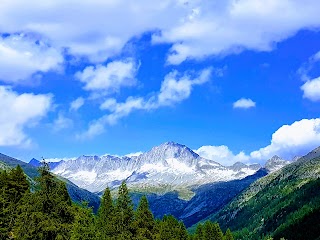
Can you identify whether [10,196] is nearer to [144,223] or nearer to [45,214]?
[45,214]

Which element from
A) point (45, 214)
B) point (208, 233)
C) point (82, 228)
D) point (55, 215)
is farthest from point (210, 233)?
point (45, 214)

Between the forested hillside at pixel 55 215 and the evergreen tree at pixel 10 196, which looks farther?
the evergreen tree at pixel 10 196

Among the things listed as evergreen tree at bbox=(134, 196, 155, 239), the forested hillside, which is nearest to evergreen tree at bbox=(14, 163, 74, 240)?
the forested hillside

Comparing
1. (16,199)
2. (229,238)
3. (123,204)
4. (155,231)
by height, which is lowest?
(229,238)

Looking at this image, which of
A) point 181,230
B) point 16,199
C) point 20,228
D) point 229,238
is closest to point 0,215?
point 16,199

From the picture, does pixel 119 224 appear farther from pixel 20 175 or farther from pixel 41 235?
pixel 41 235

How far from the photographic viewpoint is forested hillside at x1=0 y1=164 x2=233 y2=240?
3856cm

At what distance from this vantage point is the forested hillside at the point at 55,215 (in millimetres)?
38562

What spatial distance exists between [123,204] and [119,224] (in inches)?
117

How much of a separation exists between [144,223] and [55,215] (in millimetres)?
35288

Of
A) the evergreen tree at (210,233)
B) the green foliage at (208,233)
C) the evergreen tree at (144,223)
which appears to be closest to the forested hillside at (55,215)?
the evergreen tree at (144,223)

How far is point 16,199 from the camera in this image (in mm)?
58406

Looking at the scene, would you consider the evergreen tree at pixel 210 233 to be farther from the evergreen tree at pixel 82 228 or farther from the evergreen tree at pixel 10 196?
the evergreen tree at pixel 82 228

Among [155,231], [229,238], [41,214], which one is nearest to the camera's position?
[41,214]
